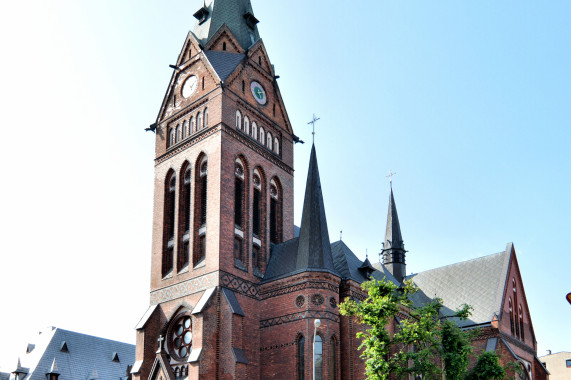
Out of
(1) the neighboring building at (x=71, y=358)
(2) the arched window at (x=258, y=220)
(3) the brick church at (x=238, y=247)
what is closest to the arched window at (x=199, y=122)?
(3) the brick church at (x=238, y=247)

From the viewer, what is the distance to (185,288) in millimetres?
37125

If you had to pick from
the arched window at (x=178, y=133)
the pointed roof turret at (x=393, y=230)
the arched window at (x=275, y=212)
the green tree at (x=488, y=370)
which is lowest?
the green tree at (x=488, y=370)

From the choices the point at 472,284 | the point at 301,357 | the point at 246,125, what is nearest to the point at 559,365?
the point at 472,284

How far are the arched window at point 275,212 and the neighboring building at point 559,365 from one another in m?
50.2

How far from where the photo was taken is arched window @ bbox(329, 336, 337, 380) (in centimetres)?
3419

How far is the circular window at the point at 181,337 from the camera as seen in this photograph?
35.9m

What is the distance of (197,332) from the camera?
3328 cm

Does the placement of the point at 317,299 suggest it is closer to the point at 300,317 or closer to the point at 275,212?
the point at 300,317

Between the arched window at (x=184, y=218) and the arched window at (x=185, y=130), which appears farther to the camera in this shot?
the arched window at (x=185, y=130)

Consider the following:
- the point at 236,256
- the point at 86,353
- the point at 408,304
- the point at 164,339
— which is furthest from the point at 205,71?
the point at 86,353

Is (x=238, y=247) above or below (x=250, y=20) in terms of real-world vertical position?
below

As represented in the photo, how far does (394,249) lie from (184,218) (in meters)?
22.6

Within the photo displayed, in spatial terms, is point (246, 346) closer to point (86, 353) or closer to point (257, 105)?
point (257, 105)

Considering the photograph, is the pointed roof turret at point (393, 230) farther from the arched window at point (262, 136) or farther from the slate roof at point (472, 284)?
the arched window at point (262, 136)
